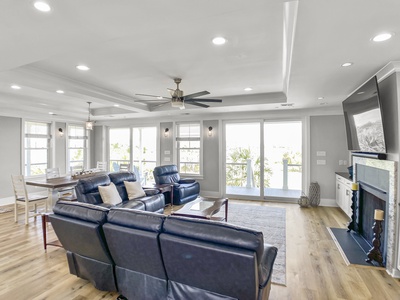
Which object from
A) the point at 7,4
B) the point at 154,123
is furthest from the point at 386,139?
the point at 154,123

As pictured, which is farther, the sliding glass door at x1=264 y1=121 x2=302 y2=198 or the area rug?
the sliding glass door at x1=264 y1=121 x2=302 y2=198

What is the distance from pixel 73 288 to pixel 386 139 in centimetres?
423

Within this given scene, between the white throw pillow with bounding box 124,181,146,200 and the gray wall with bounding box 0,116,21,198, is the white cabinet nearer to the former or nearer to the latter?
the white throw pillow with bounding box 124,181,146,200

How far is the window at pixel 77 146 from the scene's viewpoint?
8198mm

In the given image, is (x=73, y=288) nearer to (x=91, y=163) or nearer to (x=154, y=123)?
(x=154, y=123)

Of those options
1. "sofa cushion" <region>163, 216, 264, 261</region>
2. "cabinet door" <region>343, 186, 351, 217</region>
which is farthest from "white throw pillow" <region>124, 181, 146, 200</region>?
"cabinet door" <region>343, 186, 351, 217</region>

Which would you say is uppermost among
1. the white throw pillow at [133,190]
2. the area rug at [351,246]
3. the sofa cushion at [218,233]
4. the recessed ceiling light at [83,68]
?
the recessed ceiling light at [83,68]

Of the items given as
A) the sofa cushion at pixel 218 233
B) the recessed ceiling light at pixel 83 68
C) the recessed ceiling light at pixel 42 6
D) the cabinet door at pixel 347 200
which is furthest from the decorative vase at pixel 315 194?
the recessed ceiling light at pixel 42 6

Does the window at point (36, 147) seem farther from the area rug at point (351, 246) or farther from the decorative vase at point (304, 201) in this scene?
the area rug at point (351, 246)

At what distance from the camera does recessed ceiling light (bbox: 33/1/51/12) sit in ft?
5.42

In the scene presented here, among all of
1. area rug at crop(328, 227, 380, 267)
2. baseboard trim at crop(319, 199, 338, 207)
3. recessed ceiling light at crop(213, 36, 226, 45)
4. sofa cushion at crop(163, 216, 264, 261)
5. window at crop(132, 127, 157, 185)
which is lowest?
area rug at crop(328, 227, 380, 267)

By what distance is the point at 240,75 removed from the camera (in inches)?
161

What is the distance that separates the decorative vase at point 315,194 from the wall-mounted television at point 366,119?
2089mm

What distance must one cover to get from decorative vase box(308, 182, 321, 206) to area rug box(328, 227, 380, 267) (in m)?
1.76
